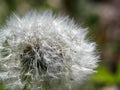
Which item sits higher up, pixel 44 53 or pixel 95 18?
pixel 95 18

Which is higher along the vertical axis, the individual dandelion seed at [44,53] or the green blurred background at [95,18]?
the green blurred background at [95,18]

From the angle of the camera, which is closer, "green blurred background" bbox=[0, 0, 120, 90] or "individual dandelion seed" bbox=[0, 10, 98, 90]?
"individual dandelion seed" bbox=[0, 10, 98, 90]

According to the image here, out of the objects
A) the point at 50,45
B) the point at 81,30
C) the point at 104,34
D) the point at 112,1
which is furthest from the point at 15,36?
the point at 112,1

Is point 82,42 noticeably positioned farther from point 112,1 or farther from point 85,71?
point 112,1

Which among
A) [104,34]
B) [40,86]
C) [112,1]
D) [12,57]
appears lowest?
[40,86]

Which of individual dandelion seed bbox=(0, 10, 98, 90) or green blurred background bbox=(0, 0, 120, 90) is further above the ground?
green blurred background bbox=(0, 0, 120, 90)

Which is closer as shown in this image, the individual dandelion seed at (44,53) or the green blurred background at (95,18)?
the individual dandelion seed at (44,53)

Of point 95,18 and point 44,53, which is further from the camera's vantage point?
point 95,18

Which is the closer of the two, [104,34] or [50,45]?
[50,45]
